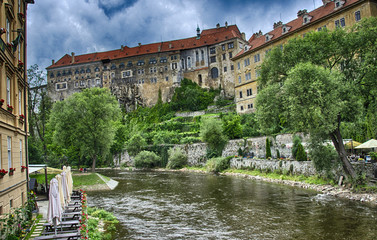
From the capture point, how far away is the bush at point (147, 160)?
51.0 m

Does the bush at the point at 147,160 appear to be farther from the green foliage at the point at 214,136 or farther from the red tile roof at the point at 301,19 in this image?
the red tile roof at the point at 301,19

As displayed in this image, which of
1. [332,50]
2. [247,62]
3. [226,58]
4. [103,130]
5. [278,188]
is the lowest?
[278,188]

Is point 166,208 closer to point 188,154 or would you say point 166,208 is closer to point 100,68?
point 188,154

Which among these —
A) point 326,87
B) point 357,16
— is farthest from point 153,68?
point 326,87

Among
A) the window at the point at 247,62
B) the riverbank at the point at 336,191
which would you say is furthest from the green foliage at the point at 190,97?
the riverbank at the point at 336,191

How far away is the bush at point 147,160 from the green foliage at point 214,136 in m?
11.1

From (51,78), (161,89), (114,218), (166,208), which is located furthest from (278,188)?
(51,78)

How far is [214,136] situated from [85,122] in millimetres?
18630

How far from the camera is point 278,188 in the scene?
957 inches

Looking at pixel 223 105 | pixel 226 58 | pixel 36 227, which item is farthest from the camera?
pixel 226 58

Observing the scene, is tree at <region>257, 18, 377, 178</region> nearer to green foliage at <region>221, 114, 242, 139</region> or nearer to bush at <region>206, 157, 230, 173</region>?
bush at <region>206, 157, 230, 173</region>

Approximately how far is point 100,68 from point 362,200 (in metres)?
81.4

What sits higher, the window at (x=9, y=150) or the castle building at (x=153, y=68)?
the castle building at (x=153, y=68)

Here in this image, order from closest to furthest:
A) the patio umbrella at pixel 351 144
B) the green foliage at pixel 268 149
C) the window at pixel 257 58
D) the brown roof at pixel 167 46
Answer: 1. the patio umbrella at pixel 351 144
2. the green foliage at pixel 268 149
3. the window at pixel 257 58
4. the brown roof at pixel 167 46
